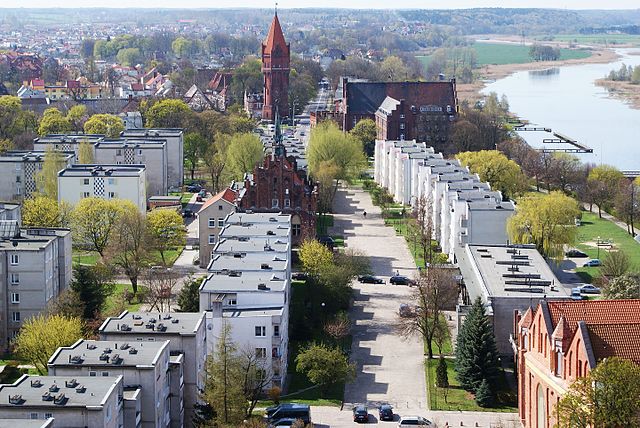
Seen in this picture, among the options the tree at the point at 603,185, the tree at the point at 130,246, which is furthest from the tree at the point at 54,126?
the tree at the point at 603,185

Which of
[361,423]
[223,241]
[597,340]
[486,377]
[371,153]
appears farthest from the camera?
[371,153]

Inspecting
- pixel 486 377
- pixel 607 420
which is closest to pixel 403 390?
pixel 486 377

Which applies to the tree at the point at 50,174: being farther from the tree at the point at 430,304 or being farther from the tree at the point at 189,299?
the tree at the point at 430,304

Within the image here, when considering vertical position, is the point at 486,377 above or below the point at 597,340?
below

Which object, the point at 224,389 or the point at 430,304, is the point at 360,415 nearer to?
the point at 224,389

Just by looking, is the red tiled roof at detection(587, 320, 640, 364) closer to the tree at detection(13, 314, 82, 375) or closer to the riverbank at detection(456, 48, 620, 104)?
the tree at detection(13, 314, 82, 375)

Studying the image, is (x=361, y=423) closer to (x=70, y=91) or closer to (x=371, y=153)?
(x=371, y=153)

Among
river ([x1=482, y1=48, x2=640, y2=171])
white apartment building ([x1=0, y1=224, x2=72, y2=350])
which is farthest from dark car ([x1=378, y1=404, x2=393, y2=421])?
river ([x1=482, y1=48, x2=640, y2=171])
